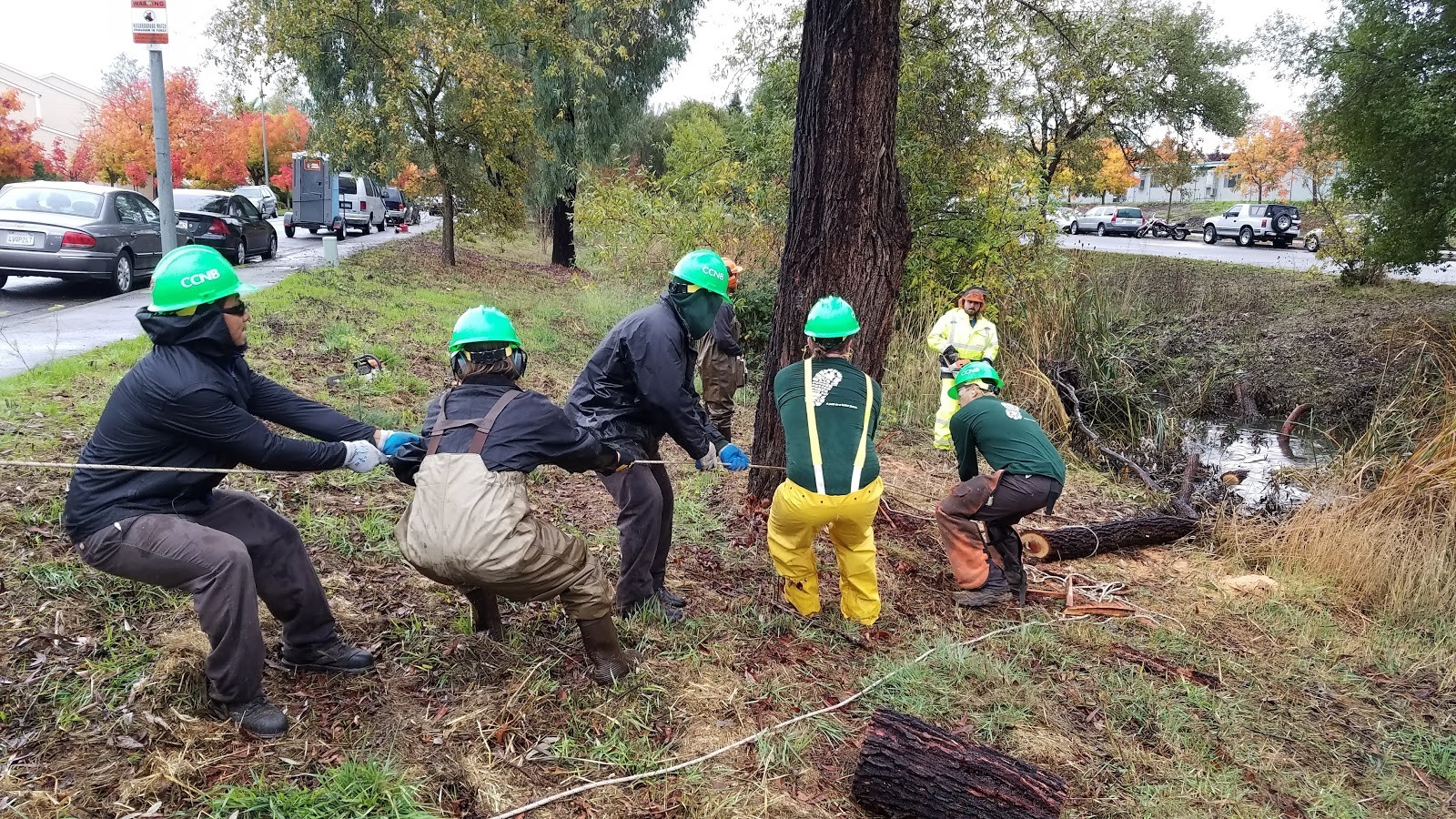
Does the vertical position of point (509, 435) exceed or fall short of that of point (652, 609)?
it exceeds it

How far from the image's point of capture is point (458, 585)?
335cm

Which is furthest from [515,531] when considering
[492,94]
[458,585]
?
[492,94]

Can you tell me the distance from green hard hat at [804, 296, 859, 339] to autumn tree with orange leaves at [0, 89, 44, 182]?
3677cm

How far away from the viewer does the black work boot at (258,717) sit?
3.13 m

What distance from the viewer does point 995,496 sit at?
5000 millimetres

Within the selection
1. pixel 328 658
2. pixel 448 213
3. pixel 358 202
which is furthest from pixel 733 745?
pixel 358 202

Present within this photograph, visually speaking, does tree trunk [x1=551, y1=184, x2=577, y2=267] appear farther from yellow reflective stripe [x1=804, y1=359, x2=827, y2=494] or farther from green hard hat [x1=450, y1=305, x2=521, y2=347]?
green hard hat [x1=450, y1=305, x2=521, y2=347]

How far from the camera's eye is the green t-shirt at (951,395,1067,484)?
502 cm

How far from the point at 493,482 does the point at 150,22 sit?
571cm

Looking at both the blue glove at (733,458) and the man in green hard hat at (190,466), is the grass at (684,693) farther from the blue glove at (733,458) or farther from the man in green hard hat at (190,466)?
the blue glove at (733,458)

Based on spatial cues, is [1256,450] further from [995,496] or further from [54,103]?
[54,103]

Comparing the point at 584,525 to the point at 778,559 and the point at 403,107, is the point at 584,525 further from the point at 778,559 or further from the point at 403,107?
the point at 403,107

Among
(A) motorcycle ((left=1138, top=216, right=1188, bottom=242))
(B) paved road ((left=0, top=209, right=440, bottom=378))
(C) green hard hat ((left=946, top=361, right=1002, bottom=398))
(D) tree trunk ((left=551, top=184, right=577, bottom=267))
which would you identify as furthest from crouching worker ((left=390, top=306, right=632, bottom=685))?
(A) motorcycle ((left=1138, top=216, right=1188, bottom=242))

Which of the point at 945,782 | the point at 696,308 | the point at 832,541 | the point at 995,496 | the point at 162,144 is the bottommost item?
the point at 945,782
